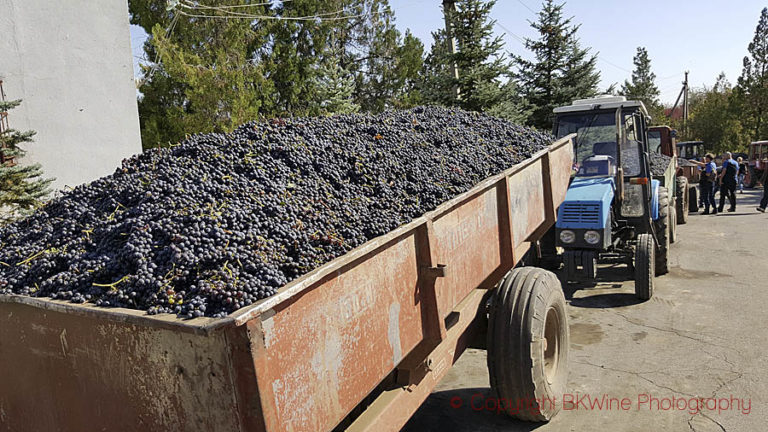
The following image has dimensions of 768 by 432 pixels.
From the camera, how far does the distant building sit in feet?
23.5

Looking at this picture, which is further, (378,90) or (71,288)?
(378,90)

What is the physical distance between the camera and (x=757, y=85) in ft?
92.3

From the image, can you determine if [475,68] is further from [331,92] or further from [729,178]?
[729,178]

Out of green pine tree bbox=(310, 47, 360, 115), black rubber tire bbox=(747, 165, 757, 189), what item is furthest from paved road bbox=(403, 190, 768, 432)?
black rubber tire bbox=(747, 165, 757, 189)

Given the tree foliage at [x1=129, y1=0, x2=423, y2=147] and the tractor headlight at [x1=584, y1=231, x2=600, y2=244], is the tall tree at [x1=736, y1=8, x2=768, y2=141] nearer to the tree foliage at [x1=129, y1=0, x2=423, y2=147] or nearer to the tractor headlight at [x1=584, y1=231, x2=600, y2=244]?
the tree foliage at [x1=129, y1=0, x2=423, y2=147]

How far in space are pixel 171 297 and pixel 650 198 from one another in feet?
21.1

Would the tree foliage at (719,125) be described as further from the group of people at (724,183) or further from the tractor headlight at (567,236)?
the tractor headlight at (567,236)

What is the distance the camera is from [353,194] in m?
2.44

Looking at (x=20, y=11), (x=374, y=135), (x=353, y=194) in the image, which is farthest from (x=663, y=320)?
(x=20, y=11)

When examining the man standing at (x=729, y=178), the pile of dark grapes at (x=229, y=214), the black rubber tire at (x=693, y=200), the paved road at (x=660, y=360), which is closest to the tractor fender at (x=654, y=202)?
the paved road at (x=660, y=360)

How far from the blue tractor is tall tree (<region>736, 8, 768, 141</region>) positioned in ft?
91.2

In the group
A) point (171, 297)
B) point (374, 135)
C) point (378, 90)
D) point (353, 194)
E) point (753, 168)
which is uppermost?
point (378, 90)

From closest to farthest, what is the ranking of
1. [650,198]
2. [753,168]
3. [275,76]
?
1. [650,198]
2. [275,76]
3. [753,168]

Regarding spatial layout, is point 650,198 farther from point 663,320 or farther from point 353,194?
point 353,194
